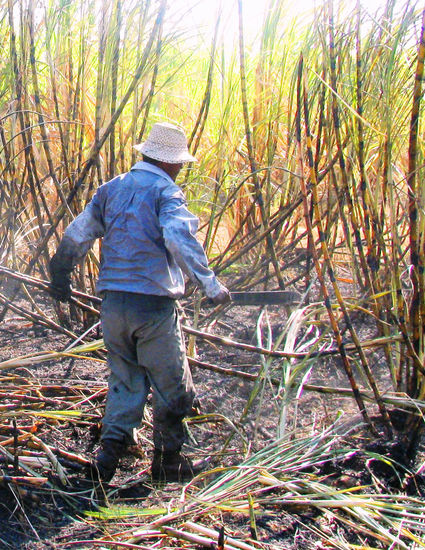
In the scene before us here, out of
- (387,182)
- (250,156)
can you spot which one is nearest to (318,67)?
(250,156)

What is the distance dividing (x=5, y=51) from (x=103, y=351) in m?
1.81

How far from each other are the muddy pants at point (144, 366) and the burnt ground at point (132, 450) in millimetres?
168

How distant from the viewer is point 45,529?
2.36 metres

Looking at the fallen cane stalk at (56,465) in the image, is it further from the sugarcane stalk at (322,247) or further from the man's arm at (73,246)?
the sugarcane stalk at (322,247)

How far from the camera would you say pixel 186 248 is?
8.41 ft

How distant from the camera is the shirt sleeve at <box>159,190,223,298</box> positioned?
256cm

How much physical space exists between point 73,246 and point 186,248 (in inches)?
20.5

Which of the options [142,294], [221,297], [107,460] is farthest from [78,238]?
[107,460]

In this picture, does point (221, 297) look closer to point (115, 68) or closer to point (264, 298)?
point (264, 298)

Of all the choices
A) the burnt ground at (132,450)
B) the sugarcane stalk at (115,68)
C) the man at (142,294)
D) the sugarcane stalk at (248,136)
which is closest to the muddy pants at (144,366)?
the man at (142,294)

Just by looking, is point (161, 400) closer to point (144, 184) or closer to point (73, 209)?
point (144, 184)

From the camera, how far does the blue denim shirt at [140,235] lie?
266 centimetres

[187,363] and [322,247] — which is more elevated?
[322,247]

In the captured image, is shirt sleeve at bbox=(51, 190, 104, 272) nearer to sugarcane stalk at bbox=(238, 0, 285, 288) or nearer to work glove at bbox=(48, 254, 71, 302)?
work glove at bbox=(48, 254, 71, 302)
